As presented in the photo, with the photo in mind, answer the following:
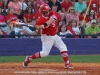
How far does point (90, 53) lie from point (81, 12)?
7.13ft

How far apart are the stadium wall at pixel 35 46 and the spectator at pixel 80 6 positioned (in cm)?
176

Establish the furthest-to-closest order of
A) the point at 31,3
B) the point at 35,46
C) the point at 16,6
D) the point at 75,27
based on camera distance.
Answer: the point at 31,3, the point at 16,6, the point at 75,27, the point at 35,46

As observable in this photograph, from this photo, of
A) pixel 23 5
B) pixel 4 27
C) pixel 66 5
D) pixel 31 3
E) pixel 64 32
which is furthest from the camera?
pixel 66 5

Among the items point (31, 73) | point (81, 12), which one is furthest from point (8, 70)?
point (81, 12)

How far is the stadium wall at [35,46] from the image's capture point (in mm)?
15998

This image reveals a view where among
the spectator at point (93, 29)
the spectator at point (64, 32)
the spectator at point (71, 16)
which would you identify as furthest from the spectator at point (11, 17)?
the spectator at point (93, 29)

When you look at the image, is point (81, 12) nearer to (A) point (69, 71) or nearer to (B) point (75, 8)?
(B) point (75, 8)

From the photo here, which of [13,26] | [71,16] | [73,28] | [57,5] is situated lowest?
[73,28]

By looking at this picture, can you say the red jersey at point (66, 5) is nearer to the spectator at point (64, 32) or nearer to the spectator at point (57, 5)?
the spectator at point (57, 5)

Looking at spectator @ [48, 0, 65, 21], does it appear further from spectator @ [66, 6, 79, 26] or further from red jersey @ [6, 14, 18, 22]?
red jersey @ [6, 14, 18, 22]

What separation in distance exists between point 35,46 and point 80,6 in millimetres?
3085

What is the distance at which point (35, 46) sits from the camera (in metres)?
16.3

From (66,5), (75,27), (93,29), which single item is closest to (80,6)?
(66,5)

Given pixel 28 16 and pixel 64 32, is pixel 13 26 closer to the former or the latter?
pixel 28 16
